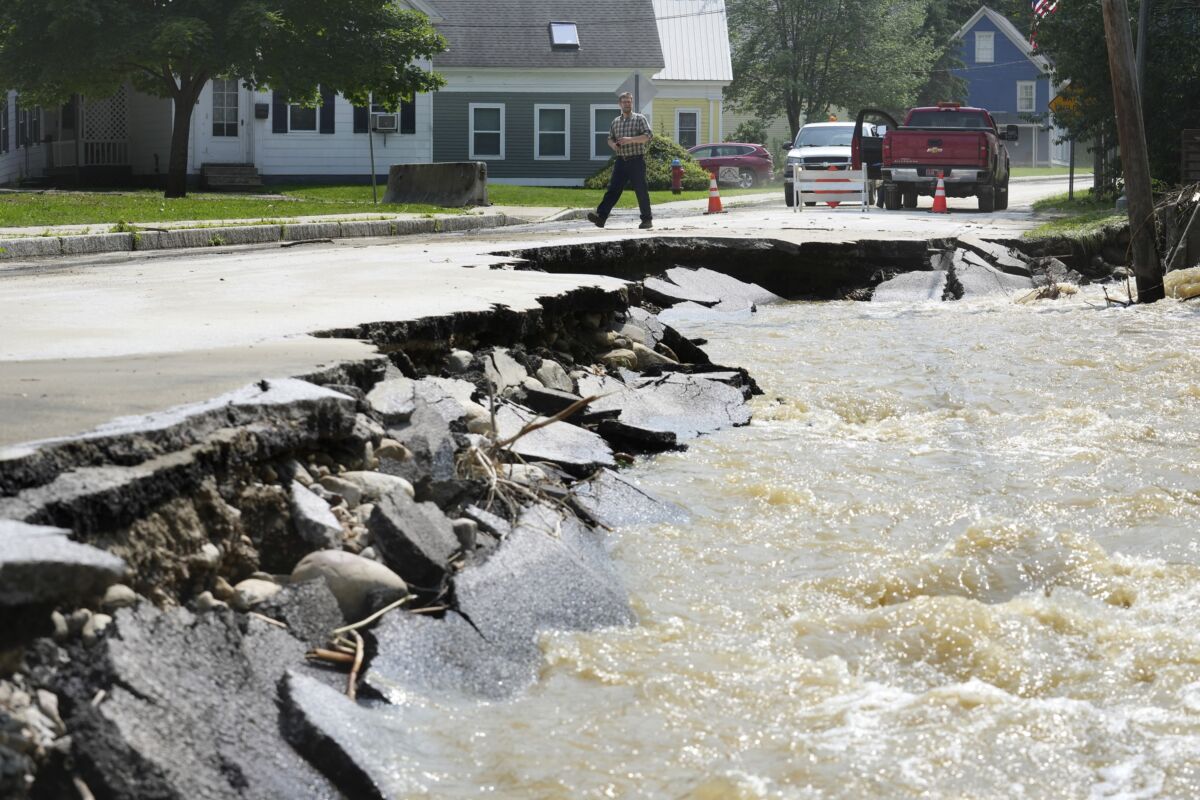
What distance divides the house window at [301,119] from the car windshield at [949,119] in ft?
54.3

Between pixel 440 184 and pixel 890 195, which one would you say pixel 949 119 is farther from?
pixel 440 184

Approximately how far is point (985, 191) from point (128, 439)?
23.9 meters

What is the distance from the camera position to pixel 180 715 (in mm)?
3385

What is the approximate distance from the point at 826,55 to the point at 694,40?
8.37m

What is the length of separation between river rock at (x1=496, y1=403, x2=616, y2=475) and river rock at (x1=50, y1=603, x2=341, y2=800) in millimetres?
2689

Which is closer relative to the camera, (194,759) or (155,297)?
(194,759)

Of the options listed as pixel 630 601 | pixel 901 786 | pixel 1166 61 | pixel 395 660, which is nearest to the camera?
pixel 901 786

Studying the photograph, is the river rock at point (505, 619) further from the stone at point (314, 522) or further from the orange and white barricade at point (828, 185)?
the orange and white barricade at point (828, 185)

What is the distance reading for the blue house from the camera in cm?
7038

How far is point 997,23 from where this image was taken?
230ft

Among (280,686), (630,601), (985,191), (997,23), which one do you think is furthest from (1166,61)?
(997,23)

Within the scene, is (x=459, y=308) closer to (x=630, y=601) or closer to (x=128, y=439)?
(x=630, y=601)

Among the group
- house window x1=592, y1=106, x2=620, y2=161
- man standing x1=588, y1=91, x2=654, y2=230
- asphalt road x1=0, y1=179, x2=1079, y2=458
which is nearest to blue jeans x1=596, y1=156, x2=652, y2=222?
man standing x1=588, y1=91, x2=654, y2=230

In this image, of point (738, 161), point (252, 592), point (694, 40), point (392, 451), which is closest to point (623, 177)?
point (392, 451)
